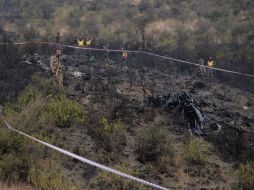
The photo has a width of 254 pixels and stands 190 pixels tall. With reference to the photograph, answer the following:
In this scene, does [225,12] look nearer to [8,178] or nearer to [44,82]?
[44,82]

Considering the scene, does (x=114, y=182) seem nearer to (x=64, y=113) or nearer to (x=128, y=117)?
(x=64, y=113)

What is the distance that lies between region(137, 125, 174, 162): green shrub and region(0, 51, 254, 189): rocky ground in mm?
201

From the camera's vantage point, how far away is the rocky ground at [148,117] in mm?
9125

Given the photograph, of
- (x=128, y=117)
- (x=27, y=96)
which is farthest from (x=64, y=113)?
(x=128, y=117)

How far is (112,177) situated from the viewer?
828 cm

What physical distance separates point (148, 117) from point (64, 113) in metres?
2.23

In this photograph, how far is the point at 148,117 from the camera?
38.3ft

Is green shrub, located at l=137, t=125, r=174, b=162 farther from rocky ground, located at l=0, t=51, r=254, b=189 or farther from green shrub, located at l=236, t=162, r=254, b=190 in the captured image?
green shrub, located at l=236, t=162, r=254, b=190

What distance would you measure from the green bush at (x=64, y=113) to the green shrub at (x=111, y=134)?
0.69 meters

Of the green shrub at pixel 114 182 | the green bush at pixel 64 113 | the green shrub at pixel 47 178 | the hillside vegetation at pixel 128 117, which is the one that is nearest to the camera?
the green shrub at pixel 47 178

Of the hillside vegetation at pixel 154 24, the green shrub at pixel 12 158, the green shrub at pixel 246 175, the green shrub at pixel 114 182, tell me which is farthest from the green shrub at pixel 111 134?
the hillside vegetation at pixel 154 24

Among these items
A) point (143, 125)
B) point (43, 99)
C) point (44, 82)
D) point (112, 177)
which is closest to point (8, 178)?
point (112, 177)

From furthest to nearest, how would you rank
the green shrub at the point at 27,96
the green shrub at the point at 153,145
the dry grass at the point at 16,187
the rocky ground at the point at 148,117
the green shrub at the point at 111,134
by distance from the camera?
the green shrub at the point at 27,96
the green shrub at the point at 111,134
the green shrub at the point at 153,145
the rocky ground at the point at 148,117
the dry grass at the point at 16,187

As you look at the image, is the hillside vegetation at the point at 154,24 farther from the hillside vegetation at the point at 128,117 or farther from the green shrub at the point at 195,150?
the green shrub at the point at 195,150
